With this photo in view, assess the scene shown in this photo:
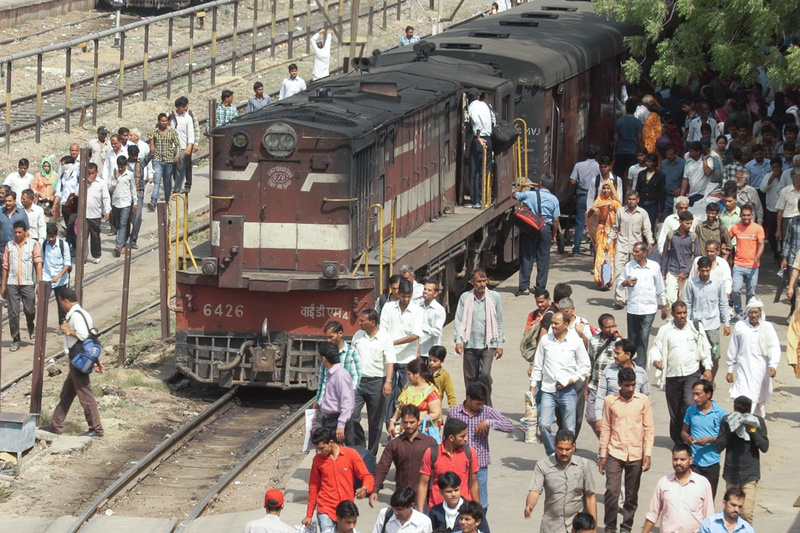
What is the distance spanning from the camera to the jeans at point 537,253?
2000cm

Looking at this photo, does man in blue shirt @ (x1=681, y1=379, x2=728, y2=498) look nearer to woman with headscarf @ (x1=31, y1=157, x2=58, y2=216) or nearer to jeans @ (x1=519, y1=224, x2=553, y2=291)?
jeans @ (x1=519, y1=224, x2=553, y2=291)

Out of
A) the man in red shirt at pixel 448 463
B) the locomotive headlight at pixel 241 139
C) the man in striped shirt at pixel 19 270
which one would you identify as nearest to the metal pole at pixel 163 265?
the man in striped shirt at pixel 19 270

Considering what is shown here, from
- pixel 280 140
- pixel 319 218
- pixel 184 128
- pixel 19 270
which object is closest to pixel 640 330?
pixel 319 218

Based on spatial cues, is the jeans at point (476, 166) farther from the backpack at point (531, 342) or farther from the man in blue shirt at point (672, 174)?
the backpack at point (531, 342)

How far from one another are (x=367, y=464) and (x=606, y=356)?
259 centimetres

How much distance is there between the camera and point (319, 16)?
41594 millimetres

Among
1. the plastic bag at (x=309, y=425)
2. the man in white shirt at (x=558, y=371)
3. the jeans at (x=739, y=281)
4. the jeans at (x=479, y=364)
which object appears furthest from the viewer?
the jeans at (x=739, y=281)

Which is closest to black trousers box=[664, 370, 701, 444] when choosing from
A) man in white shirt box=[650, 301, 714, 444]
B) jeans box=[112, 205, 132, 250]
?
man in white shirt box=[650, 301, 714, 444]

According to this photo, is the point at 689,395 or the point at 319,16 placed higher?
the point at 319,16

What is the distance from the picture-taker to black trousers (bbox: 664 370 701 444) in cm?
1309

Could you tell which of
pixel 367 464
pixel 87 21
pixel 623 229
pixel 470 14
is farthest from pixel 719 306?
pixel 470 14

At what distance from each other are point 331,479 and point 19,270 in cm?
868

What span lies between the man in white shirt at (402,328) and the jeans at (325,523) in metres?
3.06

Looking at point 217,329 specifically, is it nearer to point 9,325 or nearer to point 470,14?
point 9,325
